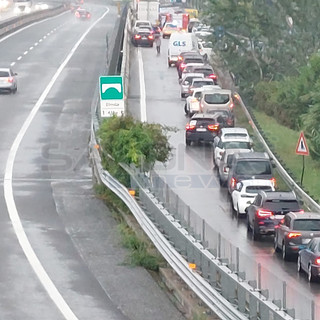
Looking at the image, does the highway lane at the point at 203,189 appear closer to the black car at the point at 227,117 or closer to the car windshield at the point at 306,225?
the car windshield at the point at 306,225

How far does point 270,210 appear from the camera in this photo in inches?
1341

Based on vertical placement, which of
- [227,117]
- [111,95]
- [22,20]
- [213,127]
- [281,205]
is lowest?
[22,20]

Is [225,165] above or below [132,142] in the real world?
below

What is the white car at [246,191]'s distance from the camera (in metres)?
37.7

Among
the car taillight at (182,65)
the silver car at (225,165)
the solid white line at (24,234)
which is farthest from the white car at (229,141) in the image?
the car taillight at (182,65)

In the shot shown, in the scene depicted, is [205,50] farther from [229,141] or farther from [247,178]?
[247,178]

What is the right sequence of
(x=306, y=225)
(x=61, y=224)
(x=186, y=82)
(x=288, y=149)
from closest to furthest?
(x=306, y=225), (x=61, y=224), (x=288, y=149), (x=186, y=82)

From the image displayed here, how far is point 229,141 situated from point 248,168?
6323 mm

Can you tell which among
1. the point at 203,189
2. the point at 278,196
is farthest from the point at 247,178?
the point at 278,196

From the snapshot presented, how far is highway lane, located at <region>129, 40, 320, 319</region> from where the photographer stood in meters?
23.6

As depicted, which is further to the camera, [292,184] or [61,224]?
[292,184]

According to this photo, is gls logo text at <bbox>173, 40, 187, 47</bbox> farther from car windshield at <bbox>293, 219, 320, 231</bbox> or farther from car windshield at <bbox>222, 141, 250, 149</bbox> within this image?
car windshield at <bbox>293, 219, 320, 231</bbox>

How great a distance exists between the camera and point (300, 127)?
56.8 metres

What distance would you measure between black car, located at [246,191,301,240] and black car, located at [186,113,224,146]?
18.1 m
